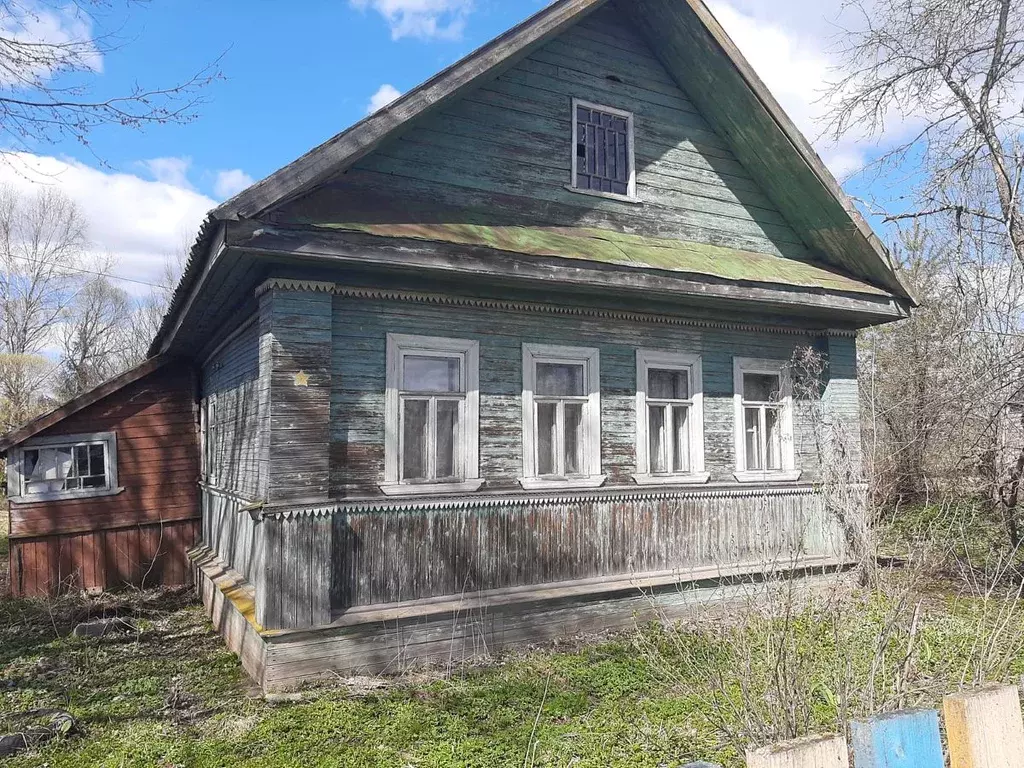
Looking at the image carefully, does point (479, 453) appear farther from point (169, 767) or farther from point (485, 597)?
point (169, 767)

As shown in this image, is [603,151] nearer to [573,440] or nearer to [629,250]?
[629,250]

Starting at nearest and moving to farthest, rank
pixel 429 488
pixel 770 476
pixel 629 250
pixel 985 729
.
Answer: pixel 985 729
pixel 429 488
pixel 629 250
pixel 770 476

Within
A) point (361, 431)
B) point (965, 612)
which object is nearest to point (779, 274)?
point (965, 612)

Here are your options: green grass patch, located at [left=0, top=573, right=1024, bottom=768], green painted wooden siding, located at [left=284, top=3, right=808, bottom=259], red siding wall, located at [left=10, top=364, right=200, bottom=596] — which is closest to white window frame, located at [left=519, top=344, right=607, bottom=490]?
green painted wooden siding, located at [left=284, top=3, right=808, bottom=259]

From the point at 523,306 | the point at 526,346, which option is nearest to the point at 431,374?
the point at 526,346

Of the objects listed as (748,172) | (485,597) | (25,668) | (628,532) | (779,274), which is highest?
(748,172)

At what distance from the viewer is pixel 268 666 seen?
5844 millimetres

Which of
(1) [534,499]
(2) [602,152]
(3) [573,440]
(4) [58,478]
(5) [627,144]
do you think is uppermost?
(5) [627,144]

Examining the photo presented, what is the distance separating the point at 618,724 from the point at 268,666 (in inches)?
114

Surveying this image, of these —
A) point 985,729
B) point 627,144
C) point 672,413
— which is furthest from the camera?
point 627,144

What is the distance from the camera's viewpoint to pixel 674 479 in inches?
327

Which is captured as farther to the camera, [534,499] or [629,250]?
[629,250]

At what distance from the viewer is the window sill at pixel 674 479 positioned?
26.5ft

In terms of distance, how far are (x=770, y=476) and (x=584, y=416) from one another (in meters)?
2.90
